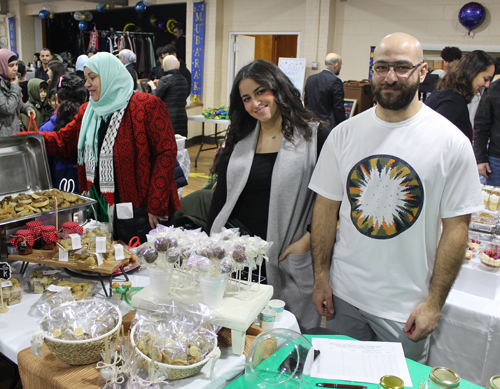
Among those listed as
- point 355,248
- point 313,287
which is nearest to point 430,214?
point 355,248

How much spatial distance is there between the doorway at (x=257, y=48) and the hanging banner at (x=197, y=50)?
1.79 ft

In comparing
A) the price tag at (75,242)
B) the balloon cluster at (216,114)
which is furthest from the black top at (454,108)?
the balloon cluster at (216,114)

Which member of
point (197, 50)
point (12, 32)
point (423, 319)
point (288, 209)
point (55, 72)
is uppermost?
point (12, 32)

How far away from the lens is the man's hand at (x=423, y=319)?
4.37 ft

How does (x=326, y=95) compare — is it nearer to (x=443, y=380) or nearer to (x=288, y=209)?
(x=288, y=209)

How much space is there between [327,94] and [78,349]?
475 cm

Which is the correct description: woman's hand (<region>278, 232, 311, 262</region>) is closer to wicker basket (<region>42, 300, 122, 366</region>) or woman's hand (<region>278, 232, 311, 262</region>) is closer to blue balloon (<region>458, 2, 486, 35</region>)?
wicker basket (<region>42, 300, 122, 366</region>)

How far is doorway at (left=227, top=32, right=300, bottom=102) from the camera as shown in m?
8.31

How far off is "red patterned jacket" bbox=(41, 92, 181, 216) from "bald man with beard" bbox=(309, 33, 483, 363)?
95 centimetres

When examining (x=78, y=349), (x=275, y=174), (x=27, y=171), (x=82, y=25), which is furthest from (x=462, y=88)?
(x=82, y=25)

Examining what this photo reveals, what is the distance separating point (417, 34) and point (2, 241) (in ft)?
21.5

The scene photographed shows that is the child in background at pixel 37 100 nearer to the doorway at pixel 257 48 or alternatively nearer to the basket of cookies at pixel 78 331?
the basket of cookies at pixel 78 331

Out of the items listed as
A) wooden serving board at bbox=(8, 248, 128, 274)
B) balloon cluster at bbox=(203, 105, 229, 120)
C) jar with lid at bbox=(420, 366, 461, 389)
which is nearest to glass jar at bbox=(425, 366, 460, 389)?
jar with lid at bbox=(420, 366, 461, 389)

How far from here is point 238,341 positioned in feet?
3.94
